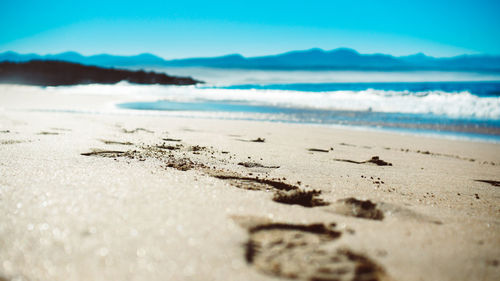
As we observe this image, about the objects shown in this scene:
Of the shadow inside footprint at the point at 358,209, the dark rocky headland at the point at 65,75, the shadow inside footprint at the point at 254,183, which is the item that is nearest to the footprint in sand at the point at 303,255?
the shadow inside footprint at the point at 358,209

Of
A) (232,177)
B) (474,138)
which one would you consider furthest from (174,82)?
(232,177)

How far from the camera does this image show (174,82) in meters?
50.1

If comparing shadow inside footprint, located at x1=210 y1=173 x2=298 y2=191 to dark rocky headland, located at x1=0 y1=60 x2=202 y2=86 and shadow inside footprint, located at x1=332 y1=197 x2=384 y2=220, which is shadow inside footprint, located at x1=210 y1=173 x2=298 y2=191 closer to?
shadow inside footprint, located at x1=332 y1=197 x2=384 y2=220

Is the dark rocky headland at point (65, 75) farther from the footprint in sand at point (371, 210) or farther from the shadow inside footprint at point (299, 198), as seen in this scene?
the footprint in sand at point (371, 210)

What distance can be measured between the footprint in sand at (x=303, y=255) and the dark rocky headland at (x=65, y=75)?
4037 cm

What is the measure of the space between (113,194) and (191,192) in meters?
0.40

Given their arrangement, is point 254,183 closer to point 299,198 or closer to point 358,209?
point 299,198

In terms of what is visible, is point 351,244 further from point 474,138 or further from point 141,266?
point 474,138

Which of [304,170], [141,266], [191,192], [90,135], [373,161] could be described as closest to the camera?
[141,266]

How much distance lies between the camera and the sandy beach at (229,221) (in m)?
1.17

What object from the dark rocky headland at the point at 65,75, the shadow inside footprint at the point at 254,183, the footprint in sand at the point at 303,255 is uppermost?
the dark rocky headland at the point at 65,75

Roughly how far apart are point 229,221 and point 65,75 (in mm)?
46387

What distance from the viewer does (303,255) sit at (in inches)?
49.8

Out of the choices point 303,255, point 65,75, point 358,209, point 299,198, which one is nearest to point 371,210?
point 358,209
